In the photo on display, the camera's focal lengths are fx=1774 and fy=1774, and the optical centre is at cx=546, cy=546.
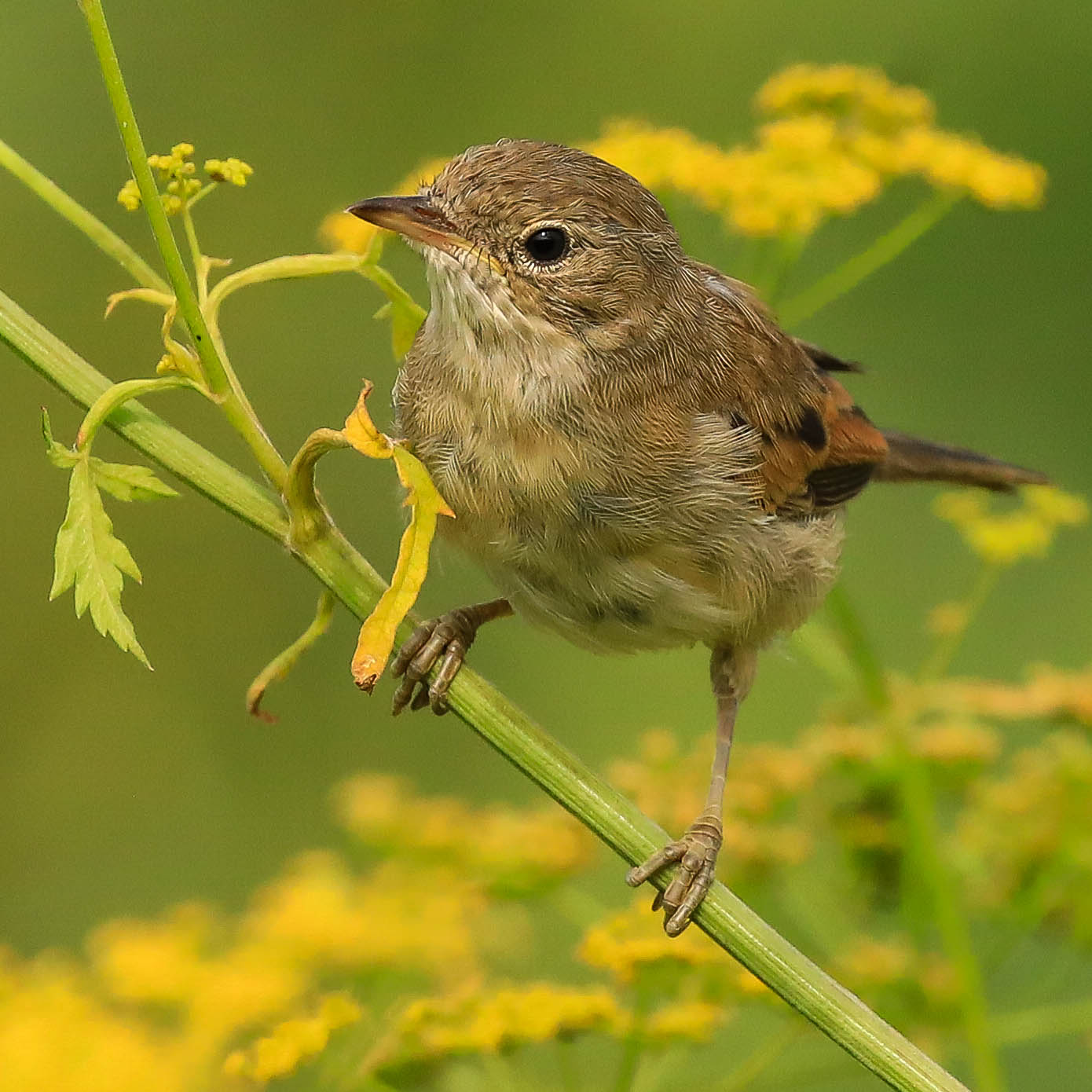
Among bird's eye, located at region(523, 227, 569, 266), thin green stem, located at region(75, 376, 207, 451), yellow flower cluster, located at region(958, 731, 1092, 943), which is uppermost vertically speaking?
bird's eye, located at region(523, 227, 569, 266)

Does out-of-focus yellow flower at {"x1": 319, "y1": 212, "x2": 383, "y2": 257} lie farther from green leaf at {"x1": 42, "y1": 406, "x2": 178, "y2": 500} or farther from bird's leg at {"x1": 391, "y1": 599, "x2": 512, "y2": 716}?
green leaf at {"x1": 42, "y1": 406, "x2": 178, "y2": 500}

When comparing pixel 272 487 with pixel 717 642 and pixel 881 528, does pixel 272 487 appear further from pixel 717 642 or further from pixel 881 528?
pixel 881 528

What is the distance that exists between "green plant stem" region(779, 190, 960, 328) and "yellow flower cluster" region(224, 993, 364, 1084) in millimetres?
1663

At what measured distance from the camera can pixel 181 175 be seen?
8.09ft

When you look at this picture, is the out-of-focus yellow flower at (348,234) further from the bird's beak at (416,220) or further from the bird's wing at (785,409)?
the bird's wing at (785,409)

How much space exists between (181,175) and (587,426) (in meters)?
1.12

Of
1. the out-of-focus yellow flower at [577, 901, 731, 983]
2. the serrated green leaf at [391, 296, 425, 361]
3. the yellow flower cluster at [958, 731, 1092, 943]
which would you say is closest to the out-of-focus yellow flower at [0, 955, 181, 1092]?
the out-of-focus yellow flower at [577, 901, 731, 983]

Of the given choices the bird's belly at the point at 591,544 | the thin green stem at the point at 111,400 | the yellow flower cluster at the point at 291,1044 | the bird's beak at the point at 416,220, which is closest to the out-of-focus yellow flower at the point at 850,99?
the bird's belly at the point at 591,544

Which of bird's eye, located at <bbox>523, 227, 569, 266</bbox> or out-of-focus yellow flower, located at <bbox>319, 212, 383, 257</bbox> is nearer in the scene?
bird's eye, located at <bbox>523, 227, 569, 266</bbox>

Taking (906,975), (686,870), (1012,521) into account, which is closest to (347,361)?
(1012,521)

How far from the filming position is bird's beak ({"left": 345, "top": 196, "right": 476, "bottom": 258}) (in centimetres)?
304

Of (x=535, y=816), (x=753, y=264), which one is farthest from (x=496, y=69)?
(x=535, y=816)

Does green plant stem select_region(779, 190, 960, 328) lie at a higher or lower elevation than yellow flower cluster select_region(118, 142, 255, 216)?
higher

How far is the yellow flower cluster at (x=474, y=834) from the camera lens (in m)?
3.24
